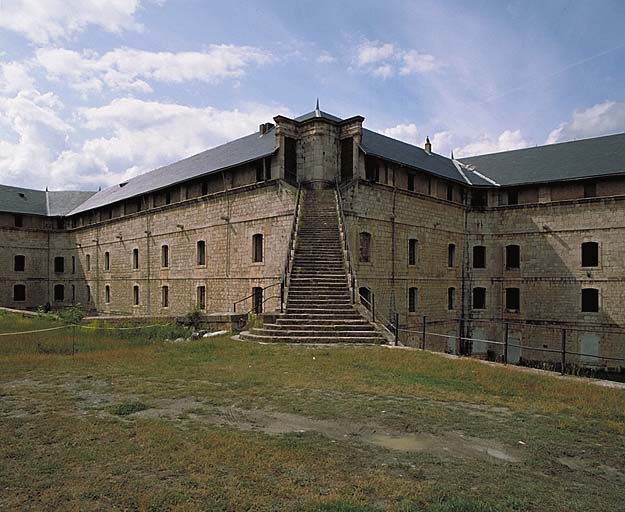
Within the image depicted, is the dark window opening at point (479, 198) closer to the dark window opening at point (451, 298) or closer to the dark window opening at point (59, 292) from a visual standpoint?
the dark window opening at point (451, 298)

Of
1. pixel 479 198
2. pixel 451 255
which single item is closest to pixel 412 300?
pixel 451 255

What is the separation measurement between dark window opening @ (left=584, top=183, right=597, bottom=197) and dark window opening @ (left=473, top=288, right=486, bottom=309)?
702 cm

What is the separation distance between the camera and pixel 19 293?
39.2 m

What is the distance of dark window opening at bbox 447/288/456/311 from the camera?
26286 mm

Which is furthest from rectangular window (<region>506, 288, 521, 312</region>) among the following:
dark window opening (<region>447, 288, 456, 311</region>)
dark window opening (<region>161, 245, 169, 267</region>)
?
dark window opening (<region>161, 245, 169, 267</region>)

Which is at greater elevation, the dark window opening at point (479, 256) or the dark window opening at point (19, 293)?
the dark window opening at point (479, 256)

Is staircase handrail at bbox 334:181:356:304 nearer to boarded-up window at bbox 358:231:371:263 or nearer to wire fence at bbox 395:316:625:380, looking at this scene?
boarded-up window at bbox 358:231:371:263

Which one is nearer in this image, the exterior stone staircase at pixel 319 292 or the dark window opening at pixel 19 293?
the exterior stone staircase at pixel 319 292

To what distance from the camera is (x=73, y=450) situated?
5.18 metres

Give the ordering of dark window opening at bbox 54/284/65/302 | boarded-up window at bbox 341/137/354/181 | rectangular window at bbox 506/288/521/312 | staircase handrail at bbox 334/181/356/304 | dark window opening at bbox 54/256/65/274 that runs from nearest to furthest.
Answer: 1. staircase handrail at bbox 334/181/356/304
2. boarded-up window at bbox 341/137/354/181
3. rectangular window at bbox 506/288/521/312
4. dark window opening at bbox 54/256/65/274
5. dark window opening at bbox 54/284/65/302

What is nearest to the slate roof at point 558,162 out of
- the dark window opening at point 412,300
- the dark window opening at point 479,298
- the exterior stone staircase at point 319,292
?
the dark window opening at point 479,298

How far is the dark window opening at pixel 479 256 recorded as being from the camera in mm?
27531

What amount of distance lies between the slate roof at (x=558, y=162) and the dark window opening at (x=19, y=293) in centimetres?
3487

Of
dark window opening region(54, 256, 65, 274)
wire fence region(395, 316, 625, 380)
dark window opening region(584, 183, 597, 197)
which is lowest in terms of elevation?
wire fence region(395, 316, 625, 380)
